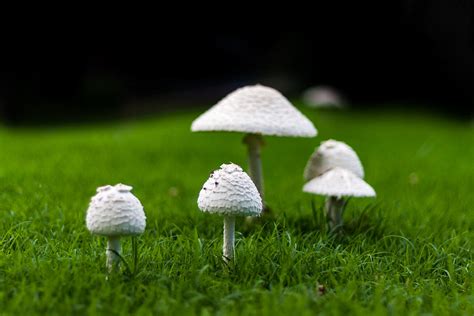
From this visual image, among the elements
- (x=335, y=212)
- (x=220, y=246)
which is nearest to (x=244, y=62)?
(x=335, y=212)

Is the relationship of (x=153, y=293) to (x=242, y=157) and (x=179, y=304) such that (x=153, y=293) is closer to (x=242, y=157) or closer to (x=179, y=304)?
(x=179, y=304)

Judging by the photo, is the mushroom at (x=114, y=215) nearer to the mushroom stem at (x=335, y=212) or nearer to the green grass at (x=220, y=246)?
the green grass at (x=220, y=246)

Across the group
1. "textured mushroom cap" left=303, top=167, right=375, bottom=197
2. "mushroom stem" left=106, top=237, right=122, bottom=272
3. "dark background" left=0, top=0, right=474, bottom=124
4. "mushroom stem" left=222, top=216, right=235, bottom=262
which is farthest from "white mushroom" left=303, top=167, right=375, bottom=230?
"dark background" left=0, top=0, right=474, bottom=124

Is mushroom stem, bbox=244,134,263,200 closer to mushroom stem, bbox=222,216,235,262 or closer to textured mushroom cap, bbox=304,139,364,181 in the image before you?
textured mushroom cap, bbox=304,139,364,181

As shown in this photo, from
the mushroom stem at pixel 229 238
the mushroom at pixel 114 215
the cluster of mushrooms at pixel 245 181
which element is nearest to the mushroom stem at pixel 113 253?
the cluster of mushrooms at pixel 245 181

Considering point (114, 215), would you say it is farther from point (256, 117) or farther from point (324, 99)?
point (324, 99)

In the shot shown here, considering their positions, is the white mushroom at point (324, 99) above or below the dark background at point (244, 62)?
below
